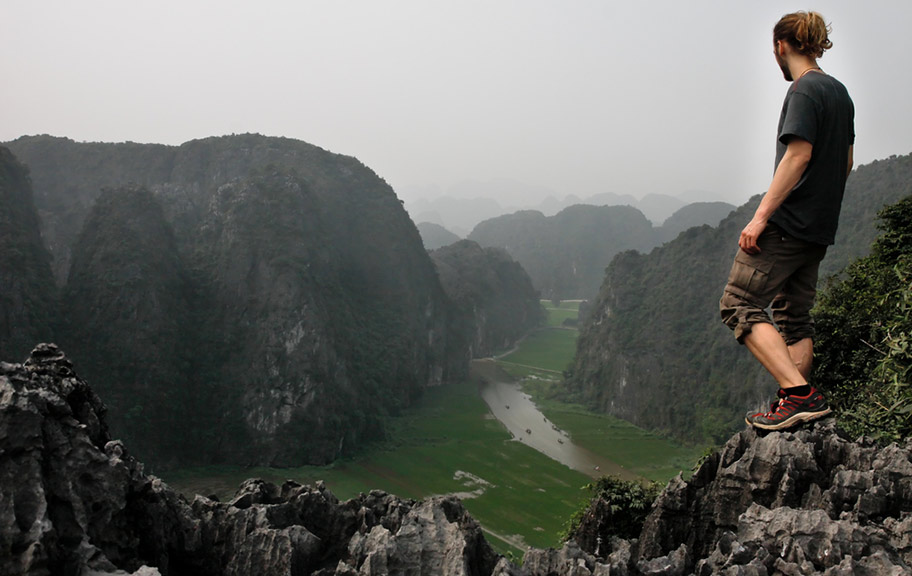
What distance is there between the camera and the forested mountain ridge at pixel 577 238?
140375 millimetres

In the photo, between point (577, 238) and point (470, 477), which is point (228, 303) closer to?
point (470, 477)

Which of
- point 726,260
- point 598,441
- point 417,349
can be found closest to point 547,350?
point 417,349

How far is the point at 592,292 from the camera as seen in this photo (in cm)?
13662

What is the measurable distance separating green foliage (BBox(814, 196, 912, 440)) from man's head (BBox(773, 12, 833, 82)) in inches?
124

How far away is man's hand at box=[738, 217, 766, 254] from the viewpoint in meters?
3.63

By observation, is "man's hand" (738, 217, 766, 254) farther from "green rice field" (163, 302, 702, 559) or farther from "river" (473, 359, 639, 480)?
"river" (473, 359, 639, 480)

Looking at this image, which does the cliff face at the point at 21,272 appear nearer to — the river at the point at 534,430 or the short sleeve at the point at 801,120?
the river at the point at 534,430

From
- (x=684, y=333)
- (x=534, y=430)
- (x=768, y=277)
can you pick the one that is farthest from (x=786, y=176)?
(x=684, y=333)

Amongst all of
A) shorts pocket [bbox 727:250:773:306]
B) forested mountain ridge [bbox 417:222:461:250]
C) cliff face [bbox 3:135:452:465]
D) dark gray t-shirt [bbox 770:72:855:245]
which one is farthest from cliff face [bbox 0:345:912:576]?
forested mountain ridge [bbox 417:222:461:250]

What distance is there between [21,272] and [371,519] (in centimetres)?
4726

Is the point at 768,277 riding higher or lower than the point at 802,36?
lower

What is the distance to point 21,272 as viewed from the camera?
4159 cm

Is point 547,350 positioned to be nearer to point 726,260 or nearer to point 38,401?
point 726,260

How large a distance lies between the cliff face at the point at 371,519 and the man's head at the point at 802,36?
278cm
